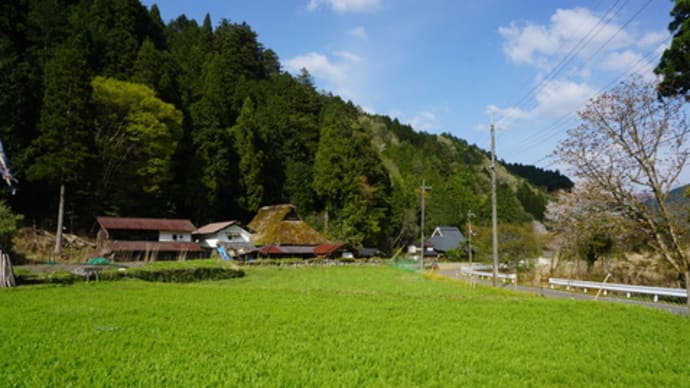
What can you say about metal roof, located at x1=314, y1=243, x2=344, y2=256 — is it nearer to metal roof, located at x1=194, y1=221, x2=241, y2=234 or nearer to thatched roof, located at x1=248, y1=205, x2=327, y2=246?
thatched roof, located at x1=248, y1=205, x2=327, y2=246

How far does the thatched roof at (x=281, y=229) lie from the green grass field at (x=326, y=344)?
103ft

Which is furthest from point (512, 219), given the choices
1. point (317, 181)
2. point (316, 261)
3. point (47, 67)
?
point (47, 67)

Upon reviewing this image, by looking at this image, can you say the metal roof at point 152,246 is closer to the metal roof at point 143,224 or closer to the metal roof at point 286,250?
the metal roof at point 143,224

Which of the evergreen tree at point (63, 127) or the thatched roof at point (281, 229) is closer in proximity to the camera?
the evergreen tree at point (63, 127)

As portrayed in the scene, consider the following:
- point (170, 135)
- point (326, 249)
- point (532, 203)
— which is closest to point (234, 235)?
point (326, 249)

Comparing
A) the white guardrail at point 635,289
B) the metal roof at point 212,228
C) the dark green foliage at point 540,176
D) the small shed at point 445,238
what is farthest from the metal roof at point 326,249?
the dark green foliage at point 540,176

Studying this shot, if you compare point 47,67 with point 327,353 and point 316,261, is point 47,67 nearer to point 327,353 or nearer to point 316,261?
point 316,261

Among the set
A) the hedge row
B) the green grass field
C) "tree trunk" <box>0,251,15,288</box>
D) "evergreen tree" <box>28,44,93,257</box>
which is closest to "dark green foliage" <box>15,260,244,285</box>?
the hedge row

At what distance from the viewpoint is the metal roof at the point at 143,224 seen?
117 ft

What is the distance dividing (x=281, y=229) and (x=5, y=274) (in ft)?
99.1

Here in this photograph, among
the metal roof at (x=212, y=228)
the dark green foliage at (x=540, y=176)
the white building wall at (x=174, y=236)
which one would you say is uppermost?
the dark green foliage at (x=540, y=176)

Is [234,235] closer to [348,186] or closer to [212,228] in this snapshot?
[212,228]

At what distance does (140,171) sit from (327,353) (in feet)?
121

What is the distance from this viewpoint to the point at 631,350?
320 inches
